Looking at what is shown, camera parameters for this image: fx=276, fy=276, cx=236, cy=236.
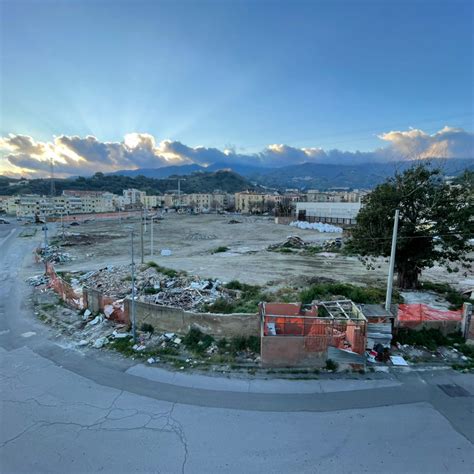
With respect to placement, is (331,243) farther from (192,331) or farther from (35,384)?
(35,384)

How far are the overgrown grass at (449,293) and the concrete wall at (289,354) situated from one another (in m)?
10.3

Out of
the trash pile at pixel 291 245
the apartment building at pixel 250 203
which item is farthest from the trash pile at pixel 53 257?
the apartment building at pixel 250 203

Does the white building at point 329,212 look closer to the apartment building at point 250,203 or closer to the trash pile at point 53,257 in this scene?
the apartment building at point 250,203

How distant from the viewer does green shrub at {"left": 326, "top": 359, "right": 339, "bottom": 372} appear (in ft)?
30.6

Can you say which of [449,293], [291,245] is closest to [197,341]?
[449,293]

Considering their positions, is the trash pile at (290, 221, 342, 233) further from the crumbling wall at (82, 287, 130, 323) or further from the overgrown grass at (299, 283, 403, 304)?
the crumbling wall at (82, 287, 130, 323)

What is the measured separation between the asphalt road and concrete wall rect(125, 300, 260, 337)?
2369 mm

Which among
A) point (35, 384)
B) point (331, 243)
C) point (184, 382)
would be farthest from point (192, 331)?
point (331, 243)

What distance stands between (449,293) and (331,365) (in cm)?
1263

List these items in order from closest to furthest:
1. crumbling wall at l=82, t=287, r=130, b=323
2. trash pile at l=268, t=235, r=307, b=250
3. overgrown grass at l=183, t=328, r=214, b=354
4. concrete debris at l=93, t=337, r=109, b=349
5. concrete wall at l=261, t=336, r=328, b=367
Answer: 1. concrete wall at l=261, t=336, r=328, b=367
2. overgrown grass at l=183, t=328, r=214, b=354
3. concrete debris at l=93, t=337, r=109, b=349
4. crumbling wall at l=82, t=287, r=130, b=323
5. trash pile at l=268, t=235, r=307, b=250

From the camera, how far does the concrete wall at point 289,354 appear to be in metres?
9.47

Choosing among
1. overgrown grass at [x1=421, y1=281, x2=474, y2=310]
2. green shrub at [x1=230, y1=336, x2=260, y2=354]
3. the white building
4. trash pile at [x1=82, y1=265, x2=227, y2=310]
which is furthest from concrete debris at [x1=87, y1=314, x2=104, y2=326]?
the white building

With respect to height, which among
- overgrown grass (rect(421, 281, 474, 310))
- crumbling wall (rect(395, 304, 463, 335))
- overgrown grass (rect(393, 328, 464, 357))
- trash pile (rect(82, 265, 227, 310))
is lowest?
trash pile (rect(82, 265, 227, 310))

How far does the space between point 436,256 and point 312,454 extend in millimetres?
14455
